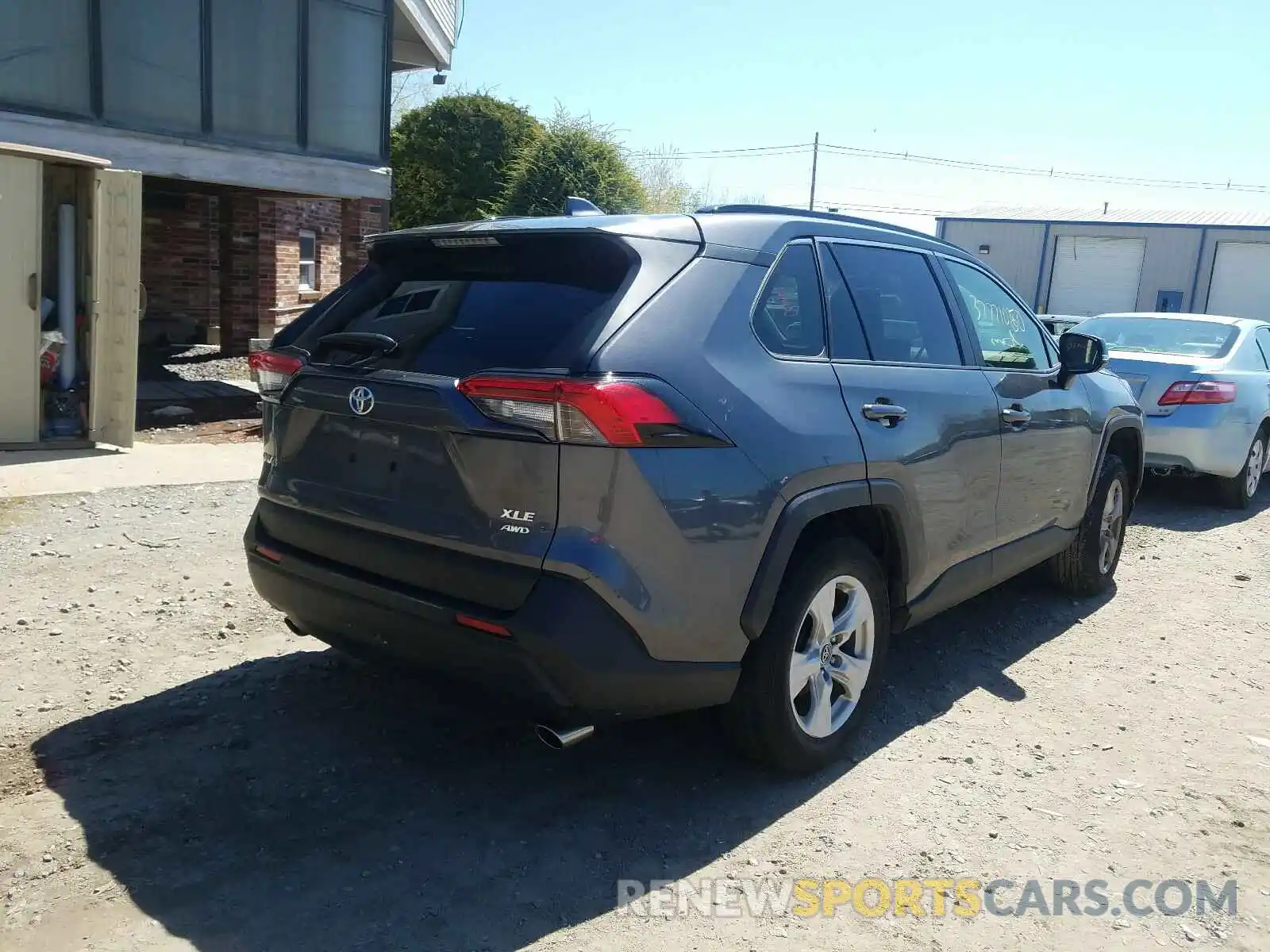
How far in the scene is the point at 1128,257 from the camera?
32.7m

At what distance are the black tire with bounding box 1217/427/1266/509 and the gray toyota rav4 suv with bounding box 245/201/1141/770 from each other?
556 centimetres

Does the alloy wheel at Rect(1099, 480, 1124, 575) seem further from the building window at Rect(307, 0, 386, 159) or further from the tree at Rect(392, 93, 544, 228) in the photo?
the tree at Rect(392, 93, 544, 228)

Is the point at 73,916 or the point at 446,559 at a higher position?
the point at 446,559

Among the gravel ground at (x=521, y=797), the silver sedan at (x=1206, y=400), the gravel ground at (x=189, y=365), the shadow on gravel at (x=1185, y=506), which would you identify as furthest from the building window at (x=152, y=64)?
the shadow on gravel at (x=1185, y=506)

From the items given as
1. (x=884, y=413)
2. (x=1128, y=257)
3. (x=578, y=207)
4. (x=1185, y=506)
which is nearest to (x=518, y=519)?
(x=884, y=413)

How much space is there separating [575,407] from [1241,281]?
33.7m

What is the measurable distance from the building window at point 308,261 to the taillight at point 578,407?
52.6 ft

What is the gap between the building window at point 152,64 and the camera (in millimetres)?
11312

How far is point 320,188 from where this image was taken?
1325 cm

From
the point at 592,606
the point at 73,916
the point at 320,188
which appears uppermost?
the point at 320,188

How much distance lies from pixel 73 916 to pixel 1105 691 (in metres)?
4.02

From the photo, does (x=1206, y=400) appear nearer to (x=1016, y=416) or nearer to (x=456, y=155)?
(x=1016, y=416)

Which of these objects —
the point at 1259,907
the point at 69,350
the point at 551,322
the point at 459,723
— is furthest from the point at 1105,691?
the point at 69,350

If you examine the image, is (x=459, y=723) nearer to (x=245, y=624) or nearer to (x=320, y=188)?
(x=245, y=624)
